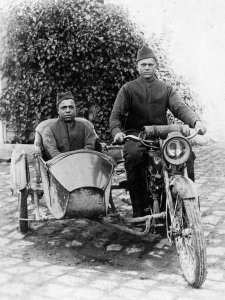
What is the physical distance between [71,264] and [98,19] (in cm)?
653

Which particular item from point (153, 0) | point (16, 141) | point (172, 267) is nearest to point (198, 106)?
→ point (153, 0)

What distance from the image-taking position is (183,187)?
3797mm

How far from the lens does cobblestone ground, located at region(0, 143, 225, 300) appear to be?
11.6 ft

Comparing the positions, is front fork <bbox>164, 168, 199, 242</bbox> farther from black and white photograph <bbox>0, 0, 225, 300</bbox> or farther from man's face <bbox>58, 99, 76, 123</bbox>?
man's face <bbox>58, 99, 76, 123</bbox>

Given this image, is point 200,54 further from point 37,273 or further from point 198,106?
point 37,273

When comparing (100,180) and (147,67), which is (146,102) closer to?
(147,67)

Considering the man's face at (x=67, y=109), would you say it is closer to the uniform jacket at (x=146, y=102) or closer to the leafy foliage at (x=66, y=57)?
the uniform jacket at (x=146, y=102)

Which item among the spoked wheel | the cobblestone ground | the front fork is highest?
the front fork

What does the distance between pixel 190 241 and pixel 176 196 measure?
42 cm

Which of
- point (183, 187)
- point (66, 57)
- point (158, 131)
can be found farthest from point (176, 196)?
point (66, 57)

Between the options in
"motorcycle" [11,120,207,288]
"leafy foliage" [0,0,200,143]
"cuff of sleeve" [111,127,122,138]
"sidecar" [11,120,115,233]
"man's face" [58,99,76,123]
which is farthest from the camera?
"leafy foliage" [0,0,200,143]

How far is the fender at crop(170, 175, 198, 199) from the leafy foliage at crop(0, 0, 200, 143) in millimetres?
6085

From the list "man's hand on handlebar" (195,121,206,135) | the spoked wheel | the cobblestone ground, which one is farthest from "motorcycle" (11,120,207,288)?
the cobblestone ground

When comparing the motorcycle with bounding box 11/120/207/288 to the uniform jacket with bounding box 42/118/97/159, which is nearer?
the motorcycle with bounding box 11/120/207/288
